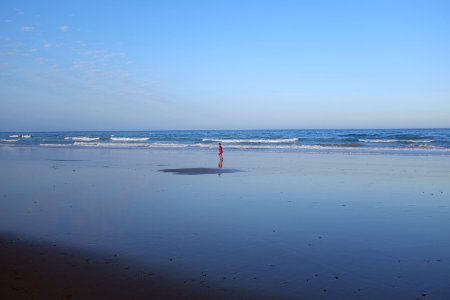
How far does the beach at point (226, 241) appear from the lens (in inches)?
212

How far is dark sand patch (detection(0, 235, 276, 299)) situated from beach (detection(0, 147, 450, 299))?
2 cm

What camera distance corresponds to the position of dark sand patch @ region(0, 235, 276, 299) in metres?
5.15

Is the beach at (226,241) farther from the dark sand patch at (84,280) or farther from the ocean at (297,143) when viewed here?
the ocean at (297,143)

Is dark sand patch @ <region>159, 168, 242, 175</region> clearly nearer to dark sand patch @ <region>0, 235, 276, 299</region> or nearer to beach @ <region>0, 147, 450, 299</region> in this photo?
beach @ <region>0, 147, 450, 299</region>

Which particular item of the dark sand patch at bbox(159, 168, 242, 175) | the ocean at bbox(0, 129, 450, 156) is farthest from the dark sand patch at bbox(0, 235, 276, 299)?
the ocean at bbox(0, 129, 450, 156)

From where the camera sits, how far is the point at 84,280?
5641 mm

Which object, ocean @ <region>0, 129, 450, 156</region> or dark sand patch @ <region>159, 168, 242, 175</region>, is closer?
dark sand patch @ <region>159, 168, 242, 175</region>

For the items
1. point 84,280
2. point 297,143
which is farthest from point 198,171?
A: point 297,143

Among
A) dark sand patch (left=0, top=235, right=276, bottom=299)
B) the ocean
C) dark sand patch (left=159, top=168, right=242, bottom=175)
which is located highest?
the ocean

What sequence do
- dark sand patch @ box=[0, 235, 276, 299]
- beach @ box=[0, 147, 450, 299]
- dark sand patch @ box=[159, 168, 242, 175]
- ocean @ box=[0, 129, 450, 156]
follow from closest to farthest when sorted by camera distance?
dark sand patch @ box=[0, 235, 276, 299], beach @ box=[0, 147, 450, 299], dark sand patch @ box=[159, 168, 242, 175], ocean @ box=[0, 129, 450, 156]

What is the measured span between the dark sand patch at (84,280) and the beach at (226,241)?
0.05 ft

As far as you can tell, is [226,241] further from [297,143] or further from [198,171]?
[297,143]

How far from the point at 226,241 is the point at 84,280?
265 cm

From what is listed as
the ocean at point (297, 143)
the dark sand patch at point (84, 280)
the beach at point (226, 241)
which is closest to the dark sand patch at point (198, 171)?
the beach at point (226, 241)
